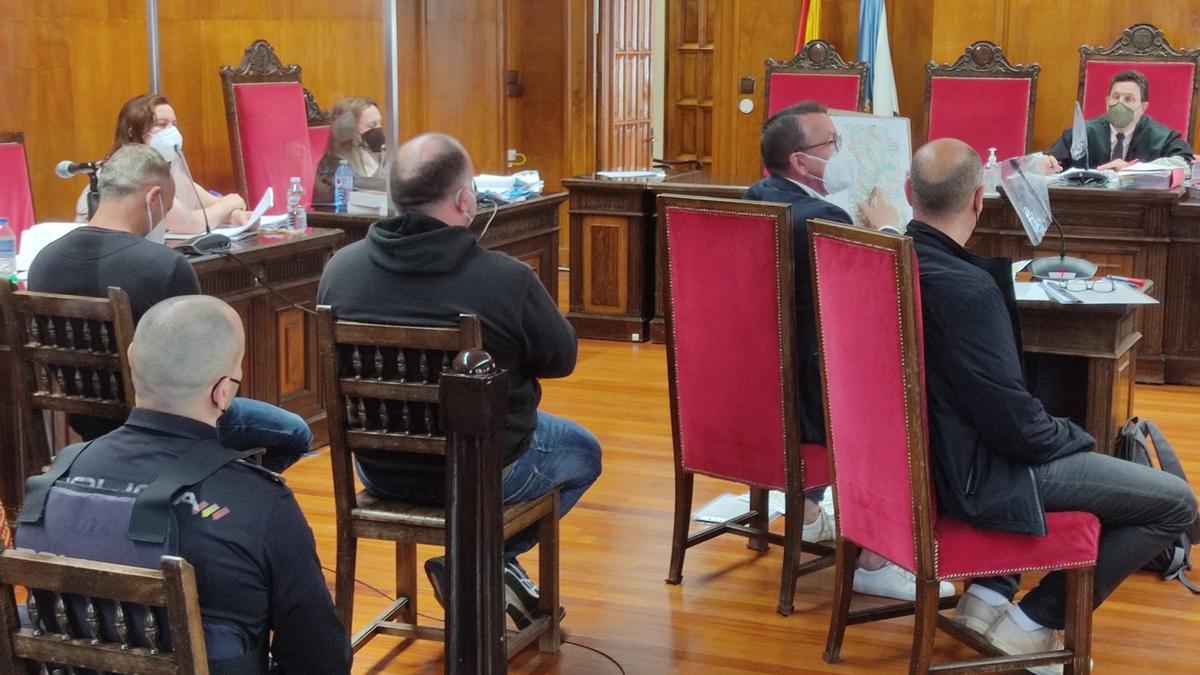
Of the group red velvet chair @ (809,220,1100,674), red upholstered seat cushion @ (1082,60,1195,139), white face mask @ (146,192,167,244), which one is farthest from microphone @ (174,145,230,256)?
red upholstered seat cushion @ (1082,60,1195,139)

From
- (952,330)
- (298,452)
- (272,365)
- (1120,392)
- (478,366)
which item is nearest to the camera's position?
(478,366)

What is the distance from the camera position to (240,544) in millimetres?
1945

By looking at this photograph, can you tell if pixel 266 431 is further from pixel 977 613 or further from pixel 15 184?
pixel 15 184

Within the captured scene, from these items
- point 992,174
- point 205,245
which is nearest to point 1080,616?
point 205,245

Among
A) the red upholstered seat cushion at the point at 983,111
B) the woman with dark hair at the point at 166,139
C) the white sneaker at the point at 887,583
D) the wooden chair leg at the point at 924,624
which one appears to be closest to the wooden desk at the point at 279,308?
the woman with dark hair at the point at 166,139

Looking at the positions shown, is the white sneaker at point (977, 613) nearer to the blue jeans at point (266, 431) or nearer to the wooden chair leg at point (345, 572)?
the wooden chair leg at point (345, 572)

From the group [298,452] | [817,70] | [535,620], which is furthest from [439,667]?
[817,70]

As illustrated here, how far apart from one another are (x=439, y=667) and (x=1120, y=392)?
6.13 ft

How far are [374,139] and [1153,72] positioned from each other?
149 inches

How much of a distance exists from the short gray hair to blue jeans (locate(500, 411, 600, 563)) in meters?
1.03

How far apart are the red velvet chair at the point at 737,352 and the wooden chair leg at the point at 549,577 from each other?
0.59m

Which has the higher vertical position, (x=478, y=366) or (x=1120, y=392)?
(x=478, y=366)

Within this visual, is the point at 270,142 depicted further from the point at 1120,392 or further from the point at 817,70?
the point at 1120,392

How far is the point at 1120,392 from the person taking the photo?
3729 mm
